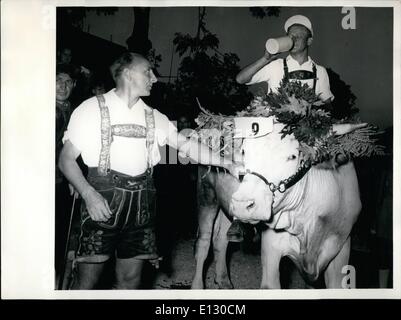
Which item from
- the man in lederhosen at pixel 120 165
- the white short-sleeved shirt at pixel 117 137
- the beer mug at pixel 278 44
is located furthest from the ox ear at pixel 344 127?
the white short-sleeved shirt at pixel 117 137

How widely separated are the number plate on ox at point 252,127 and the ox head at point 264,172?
0.04m

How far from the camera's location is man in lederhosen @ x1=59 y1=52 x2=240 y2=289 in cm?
354

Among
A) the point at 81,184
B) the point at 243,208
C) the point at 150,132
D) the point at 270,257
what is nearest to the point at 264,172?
the point at 243,208

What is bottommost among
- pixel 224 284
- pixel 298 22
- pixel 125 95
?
pixel 224 284

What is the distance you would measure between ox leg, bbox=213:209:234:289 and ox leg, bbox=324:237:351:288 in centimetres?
75

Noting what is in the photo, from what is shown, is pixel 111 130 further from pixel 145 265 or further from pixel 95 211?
pixel 145 265

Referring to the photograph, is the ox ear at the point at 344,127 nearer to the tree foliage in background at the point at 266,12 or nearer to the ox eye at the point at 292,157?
the ox eye at the point at 292,157

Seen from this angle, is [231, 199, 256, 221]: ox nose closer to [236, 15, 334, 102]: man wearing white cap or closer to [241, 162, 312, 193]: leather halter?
[241, 162, 312, 193]: leather halter

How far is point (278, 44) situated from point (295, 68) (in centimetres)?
22

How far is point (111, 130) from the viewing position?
3.54m

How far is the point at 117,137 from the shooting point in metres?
3.54

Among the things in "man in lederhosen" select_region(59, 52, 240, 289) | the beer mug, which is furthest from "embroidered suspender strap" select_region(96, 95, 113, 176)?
the beer mug

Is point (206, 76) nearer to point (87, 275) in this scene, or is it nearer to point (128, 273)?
point (128, 273)

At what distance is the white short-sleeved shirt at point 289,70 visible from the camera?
361 cm
